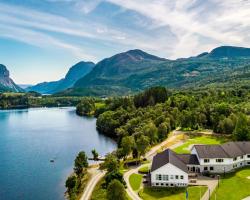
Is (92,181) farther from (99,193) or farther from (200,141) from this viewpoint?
(200,141)

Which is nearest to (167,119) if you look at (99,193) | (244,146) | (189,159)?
(244,146)

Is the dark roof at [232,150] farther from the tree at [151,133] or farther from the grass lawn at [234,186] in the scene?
the tree at [151,133]

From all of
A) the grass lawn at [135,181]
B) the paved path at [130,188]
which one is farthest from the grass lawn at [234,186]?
the grass lawn at [135,181]

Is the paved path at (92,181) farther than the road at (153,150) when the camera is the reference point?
Yes

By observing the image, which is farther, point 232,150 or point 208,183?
point 232,150

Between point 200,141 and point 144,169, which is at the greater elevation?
point 200,141

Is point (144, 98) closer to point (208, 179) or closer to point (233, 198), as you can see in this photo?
point (208, 179)

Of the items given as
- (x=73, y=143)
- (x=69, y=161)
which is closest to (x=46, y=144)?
(x=73, y=143)
